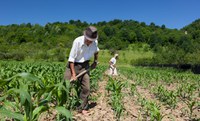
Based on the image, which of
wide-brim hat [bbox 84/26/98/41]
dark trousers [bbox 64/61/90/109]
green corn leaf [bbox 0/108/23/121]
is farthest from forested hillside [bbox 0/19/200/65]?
green corn leaf [bbox 0/108/23/121]

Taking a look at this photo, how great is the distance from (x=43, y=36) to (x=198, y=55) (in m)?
50.6

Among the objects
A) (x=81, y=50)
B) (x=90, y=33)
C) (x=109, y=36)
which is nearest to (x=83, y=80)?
(x=81, y=50)

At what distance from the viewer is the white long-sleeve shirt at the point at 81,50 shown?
5.38 metres

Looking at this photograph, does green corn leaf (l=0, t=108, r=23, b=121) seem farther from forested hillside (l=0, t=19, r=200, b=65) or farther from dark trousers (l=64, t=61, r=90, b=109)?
forested hillside (l=0, t=19, r=200, b=65)

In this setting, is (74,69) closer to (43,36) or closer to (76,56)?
(76,56)

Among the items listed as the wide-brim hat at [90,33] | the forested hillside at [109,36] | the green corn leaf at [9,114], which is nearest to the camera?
the green corn leaf at [9,114]

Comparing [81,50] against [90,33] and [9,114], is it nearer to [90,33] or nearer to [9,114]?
[90,33]

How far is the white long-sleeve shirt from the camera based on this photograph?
17.6 ft

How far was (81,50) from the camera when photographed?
5.51m

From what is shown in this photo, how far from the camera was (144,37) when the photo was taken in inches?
3575

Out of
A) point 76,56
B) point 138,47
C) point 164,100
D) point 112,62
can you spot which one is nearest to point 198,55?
point 112,62

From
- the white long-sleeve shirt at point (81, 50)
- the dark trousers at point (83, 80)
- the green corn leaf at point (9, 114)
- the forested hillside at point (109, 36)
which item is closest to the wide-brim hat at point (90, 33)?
the white long-sleeve shirt at point (81, 50)

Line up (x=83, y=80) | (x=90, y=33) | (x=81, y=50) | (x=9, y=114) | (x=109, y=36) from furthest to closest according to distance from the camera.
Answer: (x=109, y=36)
(x=83, y=80)
(x=81, y=50)
(x=90, y=33)
(x=9, y=114)

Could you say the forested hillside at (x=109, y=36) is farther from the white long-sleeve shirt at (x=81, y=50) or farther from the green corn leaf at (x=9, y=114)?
the green corn leaf at (x=9, y=114)
